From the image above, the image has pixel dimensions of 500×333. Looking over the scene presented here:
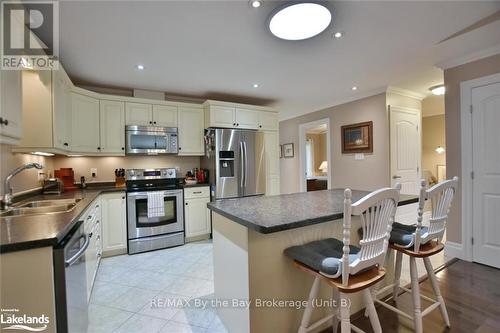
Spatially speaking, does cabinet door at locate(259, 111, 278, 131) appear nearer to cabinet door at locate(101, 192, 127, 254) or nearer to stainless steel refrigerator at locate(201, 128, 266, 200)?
stainless steel refrigerator at locate(201, 128, 266, 200)

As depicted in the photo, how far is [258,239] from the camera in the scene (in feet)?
4.46

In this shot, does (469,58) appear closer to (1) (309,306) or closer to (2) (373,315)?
(2) (373,315)

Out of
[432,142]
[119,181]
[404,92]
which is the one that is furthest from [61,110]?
[432,142]

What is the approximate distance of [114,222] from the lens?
3.06 meters

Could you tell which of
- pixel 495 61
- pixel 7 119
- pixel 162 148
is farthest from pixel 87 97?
pixel 495 61

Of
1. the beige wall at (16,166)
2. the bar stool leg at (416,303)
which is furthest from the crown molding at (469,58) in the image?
the beige wall at (16,166)

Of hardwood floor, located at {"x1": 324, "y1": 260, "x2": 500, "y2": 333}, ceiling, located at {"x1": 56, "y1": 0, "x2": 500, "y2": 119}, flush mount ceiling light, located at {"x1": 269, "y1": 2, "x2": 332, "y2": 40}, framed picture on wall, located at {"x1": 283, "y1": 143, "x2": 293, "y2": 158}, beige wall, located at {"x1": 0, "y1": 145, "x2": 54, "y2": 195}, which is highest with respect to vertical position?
ceiling, located at {"x1": 56, "y1": 0, "x2": 500, "y2": 119}

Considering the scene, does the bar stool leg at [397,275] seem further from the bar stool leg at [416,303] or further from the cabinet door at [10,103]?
the cabinet door at [10,103]

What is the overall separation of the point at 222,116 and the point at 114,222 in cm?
221

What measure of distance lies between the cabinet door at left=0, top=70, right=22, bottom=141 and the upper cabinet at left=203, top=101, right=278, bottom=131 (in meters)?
2.35

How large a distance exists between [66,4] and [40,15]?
33cm

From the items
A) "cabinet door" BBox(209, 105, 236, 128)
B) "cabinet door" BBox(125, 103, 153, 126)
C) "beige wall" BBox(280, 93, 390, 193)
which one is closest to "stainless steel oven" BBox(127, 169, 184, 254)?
"cabinet door" BBox(125, 103, 153, 126)

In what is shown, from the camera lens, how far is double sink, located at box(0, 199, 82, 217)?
5.59 feet

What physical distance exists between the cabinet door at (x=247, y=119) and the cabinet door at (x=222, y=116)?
0.10 meters
